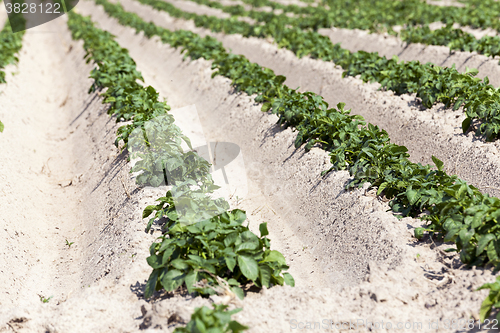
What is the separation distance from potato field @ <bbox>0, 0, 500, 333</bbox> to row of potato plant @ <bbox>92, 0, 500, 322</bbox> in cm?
2

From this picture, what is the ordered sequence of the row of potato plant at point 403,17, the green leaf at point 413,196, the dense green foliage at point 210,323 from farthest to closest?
1. the row of potato plant at point 403,17
2. the green leaf at point 413,196
3. the dense green foliage at point 210,323

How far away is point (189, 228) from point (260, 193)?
117 inches

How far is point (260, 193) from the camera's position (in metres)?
6.67

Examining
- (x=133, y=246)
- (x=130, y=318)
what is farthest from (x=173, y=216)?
(x=130, y=318)

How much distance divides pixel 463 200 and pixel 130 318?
349cm

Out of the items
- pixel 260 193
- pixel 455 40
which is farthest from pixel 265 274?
pixel 455 40

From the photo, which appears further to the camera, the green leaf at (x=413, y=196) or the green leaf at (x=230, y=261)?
the green leaf at (x=413, y=196)

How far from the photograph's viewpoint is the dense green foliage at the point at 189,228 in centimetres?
364

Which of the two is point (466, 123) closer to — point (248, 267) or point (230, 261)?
point (248, 267)

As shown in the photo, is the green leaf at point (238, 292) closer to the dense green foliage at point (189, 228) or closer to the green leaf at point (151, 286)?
the dense green foliage at point (189, 228)

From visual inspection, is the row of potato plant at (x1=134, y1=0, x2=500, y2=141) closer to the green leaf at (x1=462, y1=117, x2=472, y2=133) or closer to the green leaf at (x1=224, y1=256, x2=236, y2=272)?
the green leaf at (x1=462, y1=117, x2=472, y2=133)

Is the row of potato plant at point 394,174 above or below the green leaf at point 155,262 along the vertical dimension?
above

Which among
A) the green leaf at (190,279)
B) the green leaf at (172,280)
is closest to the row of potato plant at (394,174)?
the green leaf at (190,279)

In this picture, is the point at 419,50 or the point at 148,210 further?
the point at 419,50
